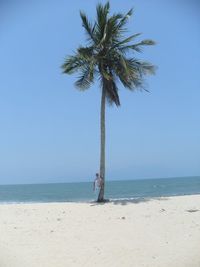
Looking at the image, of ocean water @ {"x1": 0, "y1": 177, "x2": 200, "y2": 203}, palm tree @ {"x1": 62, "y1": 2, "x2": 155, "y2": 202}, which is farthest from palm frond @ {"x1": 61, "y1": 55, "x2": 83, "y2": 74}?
ocean water @ {"x1": 0, "y1": 177, "x2": 200, "y2": 203}

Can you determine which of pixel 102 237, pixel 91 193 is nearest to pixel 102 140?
pixel 102 237

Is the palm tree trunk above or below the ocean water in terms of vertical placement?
above

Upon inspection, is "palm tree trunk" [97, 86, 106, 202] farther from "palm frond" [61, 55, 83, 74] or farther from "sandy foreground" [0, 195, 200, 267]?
"sandy foreground" [0, 195, 200, 267]

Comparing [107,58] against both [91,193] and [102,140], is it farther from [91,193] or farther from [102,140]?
[91,193]

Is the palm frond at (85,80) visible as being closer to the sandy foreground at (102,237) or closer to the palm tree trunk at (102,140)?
the palm tree trunk at (102,140)

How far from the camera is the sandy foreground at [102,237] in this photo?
25.1 ft

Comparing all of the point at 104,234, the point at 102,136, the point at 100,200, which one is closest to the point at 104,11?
the point at 102,136

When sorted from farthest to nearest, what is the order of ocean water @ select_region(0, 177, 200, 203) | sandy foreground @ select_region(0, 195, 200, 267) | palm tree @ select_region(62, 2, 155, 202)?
ocean water @ select_region(0, 177, 200, 203) → palm tree @ select_region(62, 2, 155, 202) → sandy foreground @ select_region(0, 195, 200, 267)

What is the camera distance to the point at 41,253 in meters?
8.12

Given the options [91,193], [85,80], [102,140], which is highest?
[85,80]

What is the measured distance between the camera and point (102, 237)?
364 inches

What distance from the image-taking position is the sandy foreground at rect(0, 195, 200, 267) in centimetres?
765

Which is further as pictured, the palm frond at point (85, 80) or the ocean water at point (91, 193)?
the ocean water at point (91, 193)

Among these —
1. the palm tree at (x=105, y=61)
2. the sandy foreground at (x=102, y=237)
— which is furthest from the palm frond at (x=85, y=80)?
the sandy foreground at (x=102, y=237)
